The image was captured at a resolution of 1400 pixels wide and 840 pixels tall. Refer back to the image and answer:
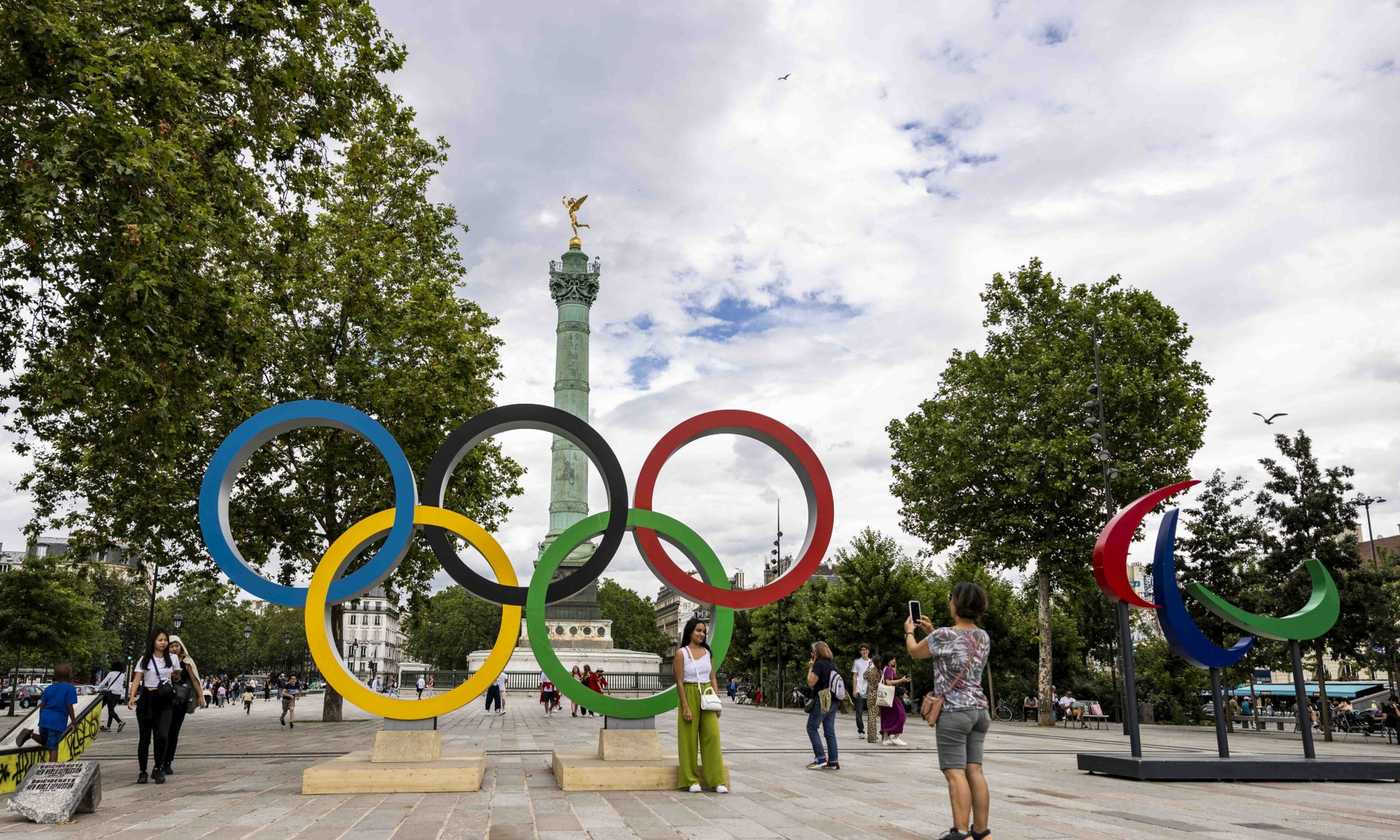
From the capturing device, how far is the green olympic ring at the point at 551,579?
428 inches

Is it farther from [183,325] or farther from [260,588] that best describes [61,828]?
[183,325]

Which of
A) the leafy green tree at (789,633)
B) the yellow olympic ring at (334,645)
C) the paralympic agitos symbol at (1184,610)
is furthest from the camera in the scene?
the leafy green tree at (789,633)

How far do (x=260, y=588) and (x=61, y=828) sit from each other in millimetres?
3422

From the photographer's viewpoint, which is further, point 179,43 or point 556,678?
point 179,43

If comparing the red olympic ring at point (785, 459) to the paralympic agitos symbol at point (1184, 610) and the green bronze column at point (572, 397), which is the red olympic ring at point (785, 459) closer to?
the paralympic agitos symbol at point (1184, 610)

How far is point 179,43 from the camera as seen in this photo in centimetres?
1280

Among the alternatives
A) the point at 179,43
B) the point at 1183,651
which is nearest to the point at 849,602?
the point at 1183,651

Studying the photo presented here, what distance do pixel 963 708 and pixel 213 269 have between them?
45.6ft

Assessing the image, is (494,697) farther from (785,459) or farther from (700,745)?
(700,745)

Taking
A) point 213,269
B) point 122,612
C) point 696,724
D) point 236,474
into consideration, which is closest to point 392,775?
point 696,724

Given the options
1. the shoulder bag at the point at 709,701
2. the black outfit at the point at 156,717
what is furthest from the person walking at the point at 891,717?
the black outfit at the point at 156,717

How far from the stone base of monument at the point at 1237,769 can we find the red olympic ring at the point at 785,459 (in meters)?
4.83

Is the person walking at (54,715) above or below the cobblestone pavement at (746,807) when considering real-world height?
above

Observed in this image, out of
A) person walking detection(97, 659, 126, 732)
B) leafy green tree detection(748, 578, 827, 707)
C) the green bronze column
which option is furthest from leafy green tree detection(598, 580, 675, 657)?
person walking detection(97, 659, 126, 732)
